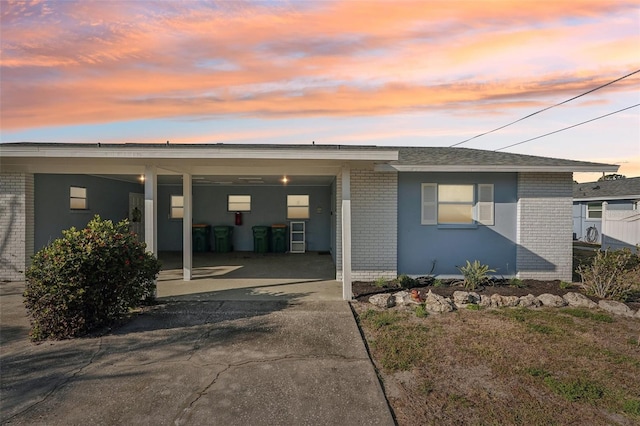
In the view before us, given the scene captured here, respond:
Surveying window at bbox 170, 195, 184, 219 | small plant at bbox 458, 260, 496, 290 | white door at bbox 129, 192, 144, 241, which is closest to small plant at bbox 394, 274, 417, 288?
small plant at bbox 458, 260, 496, 290

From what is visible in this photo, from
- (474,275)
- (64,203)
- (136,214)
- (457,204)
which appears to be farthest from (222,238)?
(474,275)

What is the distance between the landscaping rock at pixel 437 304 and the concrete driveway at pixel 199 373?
5.40 feet

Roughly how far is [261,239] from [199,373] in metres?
10.6

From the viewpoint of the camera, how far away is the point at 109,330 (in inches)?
223

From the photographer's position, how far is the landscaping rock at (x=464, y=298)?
707 centimetres

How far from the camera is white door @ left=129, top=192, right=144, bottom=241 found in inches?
569

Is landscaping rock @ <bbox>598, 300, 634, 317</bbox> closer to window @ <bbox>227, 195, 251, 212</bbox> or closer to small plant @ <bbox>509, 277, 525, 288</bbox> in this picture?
small plant @ <bbox>509, 277, 525, 288</bbox>

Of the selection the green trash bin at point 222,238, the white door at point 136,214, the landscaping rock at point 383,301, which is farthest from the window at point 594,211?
the white door at point 136,214

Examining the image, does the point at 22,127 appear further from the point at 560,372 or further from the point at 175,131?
the point at 560,372

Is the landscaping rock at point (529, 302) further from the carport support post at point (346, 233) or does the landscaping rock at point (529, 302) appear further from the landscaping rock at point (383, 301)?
the carport support post at point (346, 233)

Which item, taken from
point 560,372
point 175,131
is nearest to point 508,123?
point 175,131

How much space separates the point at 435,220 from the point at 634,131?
10.4 metres

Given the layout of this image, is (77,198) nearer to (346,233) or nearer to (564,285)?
(346,233)

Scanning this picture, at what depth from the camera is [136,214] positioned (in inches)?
569
